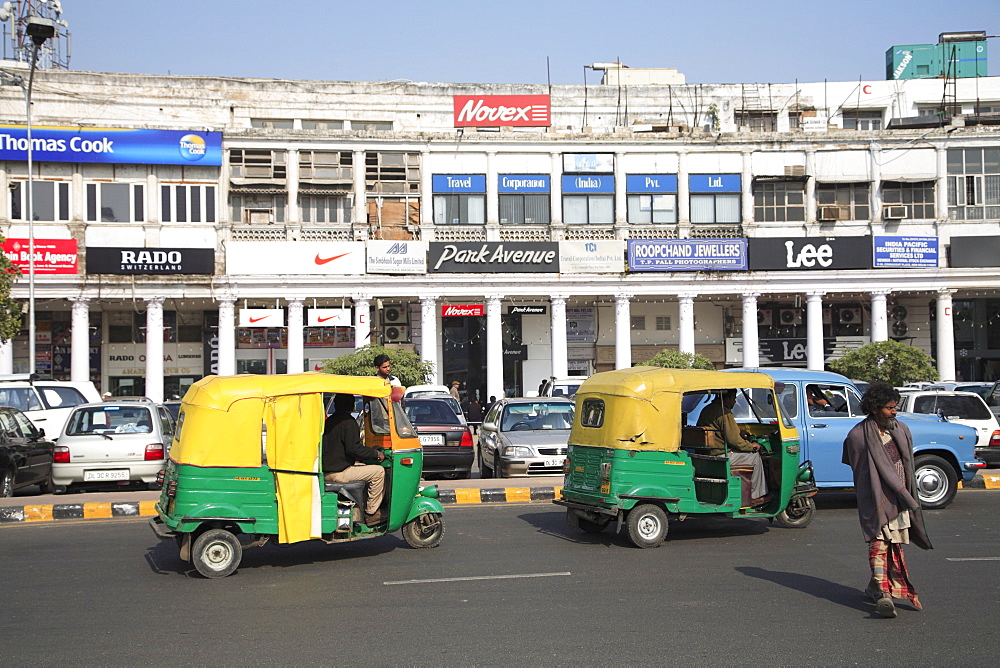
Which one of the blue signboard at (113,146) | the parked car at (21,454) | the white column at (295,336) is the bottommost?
the parked car at (21,454)

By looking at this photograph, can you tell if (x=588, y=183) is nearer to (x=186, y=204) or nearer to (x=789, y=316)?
(x=789, y=316)


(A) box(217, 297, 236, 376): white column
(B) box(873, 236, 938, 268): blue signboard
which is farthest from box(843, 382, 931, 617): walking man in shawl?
(B) box(873, 236, 938, 268): blue signboard

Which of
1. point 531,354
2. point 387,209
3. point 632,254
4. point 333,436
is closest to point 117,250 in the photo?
point 387,209

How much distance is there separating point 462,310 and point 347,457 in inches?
1339

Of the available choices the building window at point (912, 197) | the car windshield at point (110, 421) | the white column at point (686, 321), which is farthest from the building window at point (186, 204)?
the building window at point (912, 197)

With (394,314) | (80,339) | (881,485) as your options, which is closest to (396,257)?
(394,314)

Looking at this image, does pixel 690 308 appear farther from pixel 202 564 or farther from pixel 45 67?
pixel 202 564

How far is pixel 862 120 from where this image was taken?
5084 centimetres

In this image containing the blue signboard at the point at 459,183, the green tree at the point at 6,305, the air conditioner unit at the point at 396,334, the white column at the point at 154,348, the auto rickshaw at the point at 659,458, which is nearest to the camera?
the auto rickshaw at the point at 659,458

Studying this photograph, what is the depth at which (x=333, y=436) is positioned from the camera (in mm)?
9570

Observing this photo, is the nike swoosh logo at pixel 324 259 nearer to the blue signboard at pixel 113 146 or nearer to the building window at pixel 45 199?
the blue signboard at pixel 113 146

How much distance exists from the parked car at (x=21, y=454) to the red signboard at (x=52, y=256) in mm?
25314

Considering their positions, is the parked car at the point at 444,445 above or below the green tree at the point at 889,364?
below

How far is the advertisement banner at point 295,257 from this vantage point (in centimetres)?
4059
